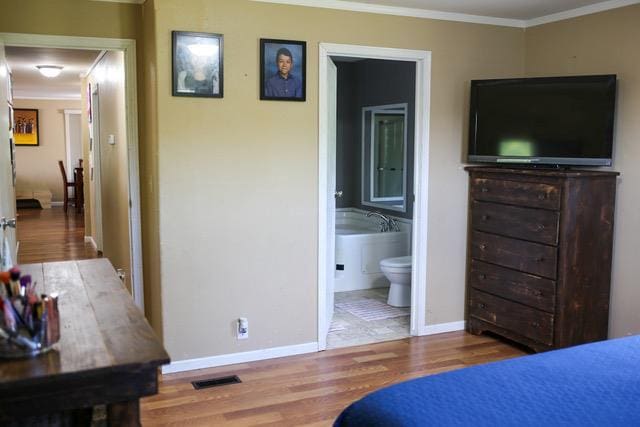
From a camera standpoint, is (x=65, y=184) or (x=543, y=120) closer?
(x=543, y=120)

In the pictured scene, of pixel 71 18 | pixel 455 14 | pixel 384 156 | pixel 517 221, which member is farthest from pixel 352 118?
pixel 71 18

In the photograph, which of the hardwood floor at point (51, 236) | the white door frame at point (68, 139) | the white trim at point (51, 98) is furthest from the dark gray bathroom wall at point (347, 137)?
the white door frame at point (68, 139)

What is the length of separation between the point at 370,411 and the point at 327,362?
219 centimetres

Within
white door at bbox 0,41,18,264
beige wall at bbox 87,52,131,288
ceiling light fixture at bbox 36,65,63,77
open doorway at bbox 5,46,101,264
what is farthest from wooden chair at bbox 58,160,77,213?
white door at bbox 0,41,18,264

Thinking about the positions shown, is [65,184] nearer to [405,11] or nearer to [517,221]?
[405,11]

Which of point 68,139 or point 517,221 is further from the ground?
point 68,139

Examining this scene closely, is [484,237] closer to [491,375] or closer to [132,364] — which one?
[491,375]

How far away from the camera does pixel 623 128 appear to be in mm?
3949

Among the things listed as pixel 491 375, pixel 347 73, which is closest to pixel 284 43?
pixel 491 375

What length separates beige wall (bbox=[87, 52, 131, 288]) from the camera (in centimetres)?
473

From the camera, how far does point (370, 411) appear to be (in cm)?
189

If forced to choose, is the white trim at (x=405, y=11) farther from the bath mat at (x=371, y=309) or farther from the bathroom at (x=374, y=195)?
the bath mat at (x=371, y=309)

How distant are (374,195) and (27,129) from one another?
8.89 meters

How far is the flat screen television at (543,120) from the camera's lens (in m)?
3.89
